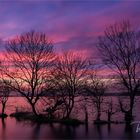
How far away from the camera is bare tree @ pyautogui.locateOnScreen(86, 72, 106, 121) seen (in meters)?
46.2

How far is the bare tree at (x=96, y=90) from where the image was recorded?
46.2 m

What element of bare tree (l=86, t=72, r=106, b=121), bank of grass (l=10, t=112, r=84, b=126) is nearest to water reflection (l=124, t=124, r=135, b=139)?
bare tree (l=86, t=72, r=106, b=121)

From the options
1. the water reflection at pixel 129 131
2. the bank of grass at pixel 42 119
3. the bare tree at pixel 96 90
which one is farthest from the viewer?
the bare tree at pixel 96 90

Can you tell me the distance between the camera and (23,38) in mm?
53344

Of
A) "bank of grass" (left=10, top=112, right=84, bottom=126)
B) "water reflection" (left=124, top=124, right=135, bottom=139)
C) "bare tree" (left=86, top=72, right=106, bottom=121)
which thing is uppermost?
"bare tree" (left=86, top=72, right=106, bottom=121)

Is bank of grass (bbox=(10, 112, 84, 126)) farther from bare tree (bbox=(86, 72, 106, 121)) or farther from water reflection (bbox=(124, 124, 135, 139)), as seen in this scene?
water reflection (bbox=(124, 124, 135, 139))

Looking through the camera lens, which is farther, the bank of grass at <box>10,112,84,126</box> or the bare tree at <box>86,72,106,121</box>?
the bare tree at <box>86,72,106,121</box>

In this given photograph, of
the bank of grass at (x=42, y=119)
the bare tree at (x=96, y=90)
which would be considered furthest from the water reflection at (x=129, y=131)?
the bank of grass at (x=42, y=119)

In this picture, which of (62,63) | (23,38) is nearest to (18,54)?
(23,38)

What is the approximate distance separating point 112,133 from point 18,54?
971 inches

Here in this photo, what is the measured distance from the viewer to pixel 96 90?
151 feet

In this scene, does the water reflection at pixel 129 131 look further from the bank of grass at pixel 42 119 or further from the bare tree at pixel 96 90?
the bank of grass at pixel 42 119

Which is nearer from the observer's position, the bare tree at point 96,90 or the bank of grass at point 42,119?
the bank of grass at point 42,119

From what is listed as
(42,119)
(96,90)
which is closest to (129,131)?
(96,90)
